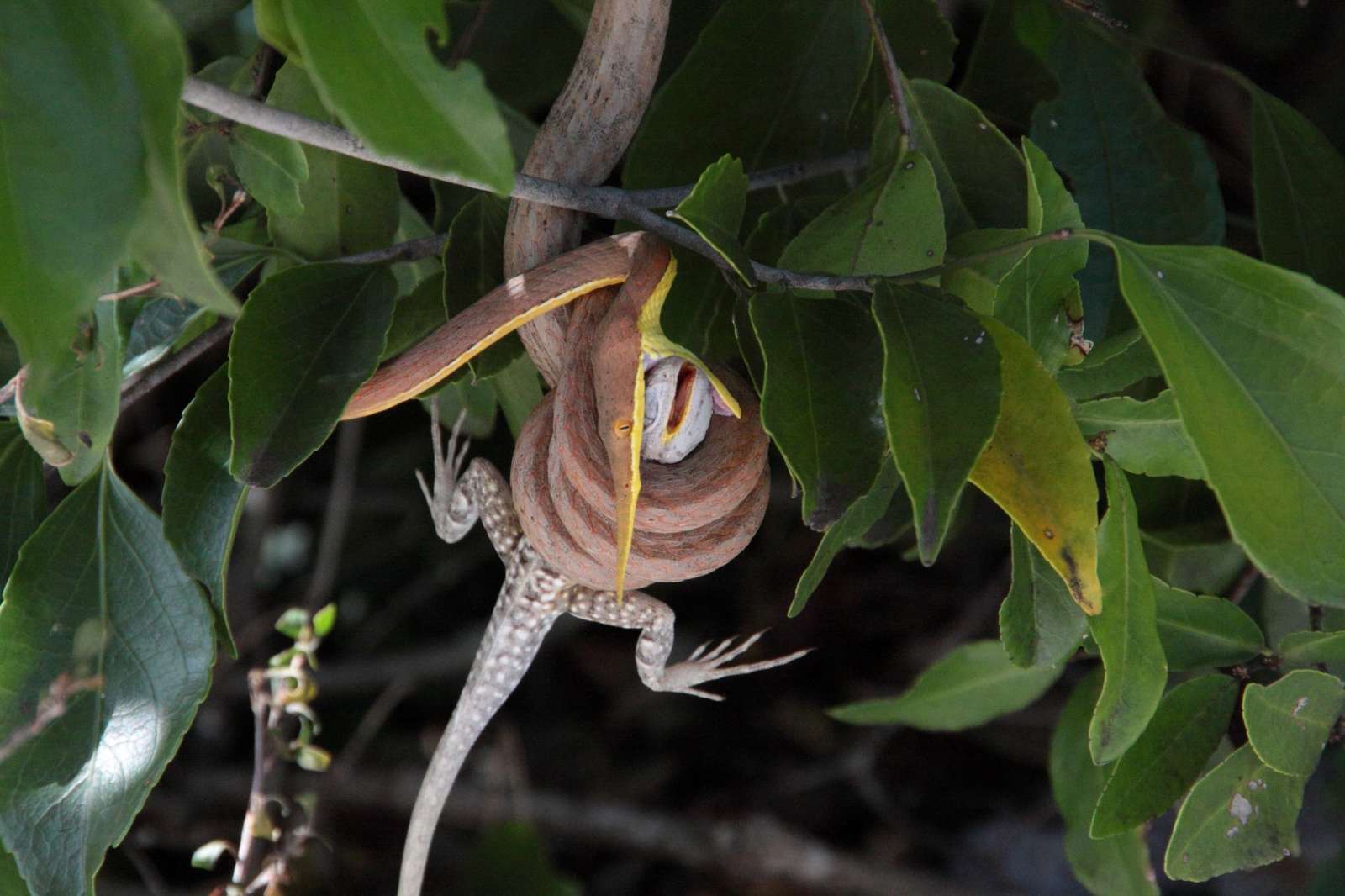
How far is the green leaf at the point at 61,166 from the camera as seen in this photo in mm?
491

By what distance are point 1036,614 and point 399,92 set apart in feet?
1.81

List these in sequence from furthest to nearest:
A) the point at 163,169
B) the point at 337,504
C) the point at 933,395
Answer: the point at 337,504 < the point at 933,395 < the point at 163,169

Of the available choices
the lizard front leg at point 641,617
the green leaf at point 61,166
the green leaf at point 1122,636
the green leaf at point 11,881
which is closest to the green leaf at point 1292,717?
the green leaf at point 1122,636

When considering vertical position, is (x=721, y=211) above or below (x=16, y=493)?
above

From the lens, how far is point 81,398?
2.41ft

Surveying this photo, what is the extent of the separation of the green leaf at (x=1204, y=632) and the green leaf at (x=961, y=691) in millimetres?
344

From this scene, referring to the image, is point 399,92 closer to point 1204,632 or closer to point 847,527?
point 847,527

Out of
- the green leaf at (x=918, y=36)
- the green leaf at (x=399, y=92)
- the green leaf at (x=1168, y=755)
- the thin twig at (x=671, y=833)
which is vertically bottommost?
the thin twig at (x=671, y=833)

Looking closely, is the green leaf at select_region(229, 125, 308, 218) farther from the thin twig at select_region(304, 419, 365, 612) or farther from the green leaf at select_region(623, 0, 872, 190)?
the thin twig at select_region(304, 419, 365, 612)

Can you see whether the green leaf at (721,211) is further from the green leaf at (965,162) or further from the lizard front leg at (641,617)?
the lizard front leg at (641,617)

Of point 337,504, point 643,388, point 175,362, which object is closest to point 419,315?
point 175,362

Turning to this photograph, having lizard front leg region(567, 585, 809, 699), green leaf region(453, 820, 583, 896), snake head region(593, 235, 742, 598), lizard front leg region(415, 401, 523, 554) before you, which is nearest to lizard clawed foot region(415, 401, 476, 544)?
lizard front leg region(415, 401, 523, 554)

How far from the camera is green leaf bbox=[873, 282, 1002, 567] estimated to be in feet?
1.82

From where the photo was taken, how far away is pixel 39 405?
2.42 ft
